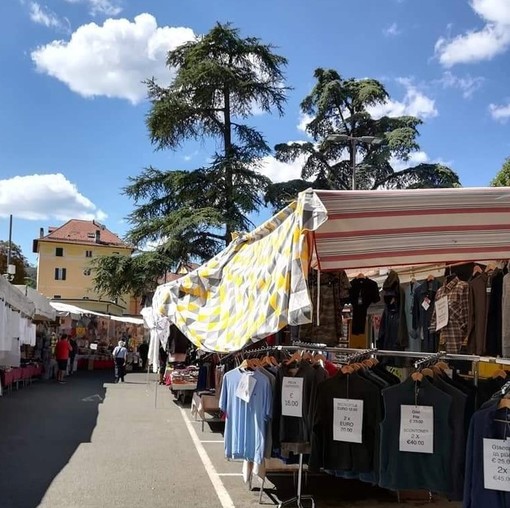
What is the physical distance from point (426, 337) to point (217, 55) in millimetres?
21495

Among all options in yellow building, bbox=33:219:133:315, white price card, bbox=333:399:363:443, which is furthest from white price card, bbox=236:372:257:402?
yellow building, bbox=33:219:133:315

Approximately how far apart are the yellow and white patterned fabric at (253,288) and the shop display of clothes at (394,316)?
173cm

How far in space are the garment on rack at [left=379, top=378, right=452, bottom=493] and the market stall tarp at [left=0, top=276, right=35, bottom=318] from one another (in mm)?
7684

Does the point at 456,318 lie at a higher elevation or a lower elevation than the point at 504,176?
lower

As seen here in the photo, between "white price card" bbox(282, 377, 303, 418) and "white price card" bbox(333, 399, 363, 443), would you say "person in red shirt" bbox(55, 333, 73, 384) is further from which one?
"white price card" bbox(333, 399, 363, 443)

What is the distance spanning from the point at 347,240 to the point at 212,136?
76.1 feet

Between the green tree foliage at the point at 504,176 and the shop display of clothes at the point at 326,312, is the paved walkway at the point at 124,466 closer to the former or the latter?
the shop display of clothes at the point at 326,312

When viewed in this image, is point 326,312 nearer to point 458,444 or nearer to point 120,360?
point 458,444

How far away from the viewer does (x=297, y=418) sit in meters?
4.84

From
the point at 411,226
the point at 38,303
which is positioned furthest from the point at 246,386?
the point at 38,303

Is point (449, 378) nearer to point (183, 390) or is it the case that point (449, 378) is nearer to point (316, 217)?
point (316, 217)

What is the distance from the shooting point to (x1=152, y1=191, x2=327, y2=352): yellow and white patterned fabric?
3381mm

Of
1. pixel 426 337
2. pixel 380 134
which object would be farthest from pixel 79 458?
pixel 380 134

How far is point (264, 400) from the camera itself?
5.08 m
